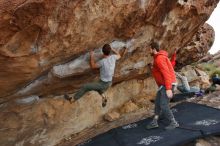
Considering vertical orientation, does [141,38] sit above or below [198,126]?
above

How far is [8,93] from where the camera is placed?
12.0 metres

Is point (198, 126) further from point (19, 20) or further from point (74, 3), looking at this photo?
point (19, 20)

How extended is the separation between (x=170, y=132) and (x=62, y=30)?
4290 millimetres

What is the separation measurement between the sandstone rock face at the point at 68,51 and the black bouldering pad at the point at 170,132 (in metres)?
1.83

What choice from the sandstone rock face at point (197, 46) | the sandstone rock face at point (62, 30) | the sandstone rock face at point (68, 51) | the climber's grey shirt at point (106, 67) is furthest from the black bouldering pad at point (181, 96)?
the climber's grey shirt at point (106, 67)

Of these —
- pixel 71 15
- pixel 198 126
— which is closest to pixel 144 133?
pixel 198 126

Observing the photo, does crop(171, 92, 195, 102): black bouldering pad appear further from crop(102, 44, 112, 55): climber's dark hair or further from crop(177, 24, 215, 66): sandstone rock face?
crop(102, 44, 112, 55): climber's dark hair

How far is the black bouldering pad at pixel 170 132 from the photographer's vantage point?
11219mm

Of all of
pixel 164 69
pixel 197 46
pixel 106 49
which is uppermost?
pixel 106 49

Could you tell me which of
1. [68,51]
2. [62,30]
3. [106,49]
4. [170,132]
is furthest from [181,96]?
[62,30]

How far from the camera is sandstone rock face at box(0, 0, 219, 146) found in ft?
33.6

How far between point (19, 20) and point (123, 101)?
685 centimetres

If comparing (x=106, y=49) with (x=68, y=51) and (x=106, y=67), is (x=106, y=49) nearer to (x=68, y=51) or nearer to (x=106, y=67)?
(x=106, y=67)

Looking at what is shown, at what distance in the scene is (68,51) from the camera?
38.0ft
